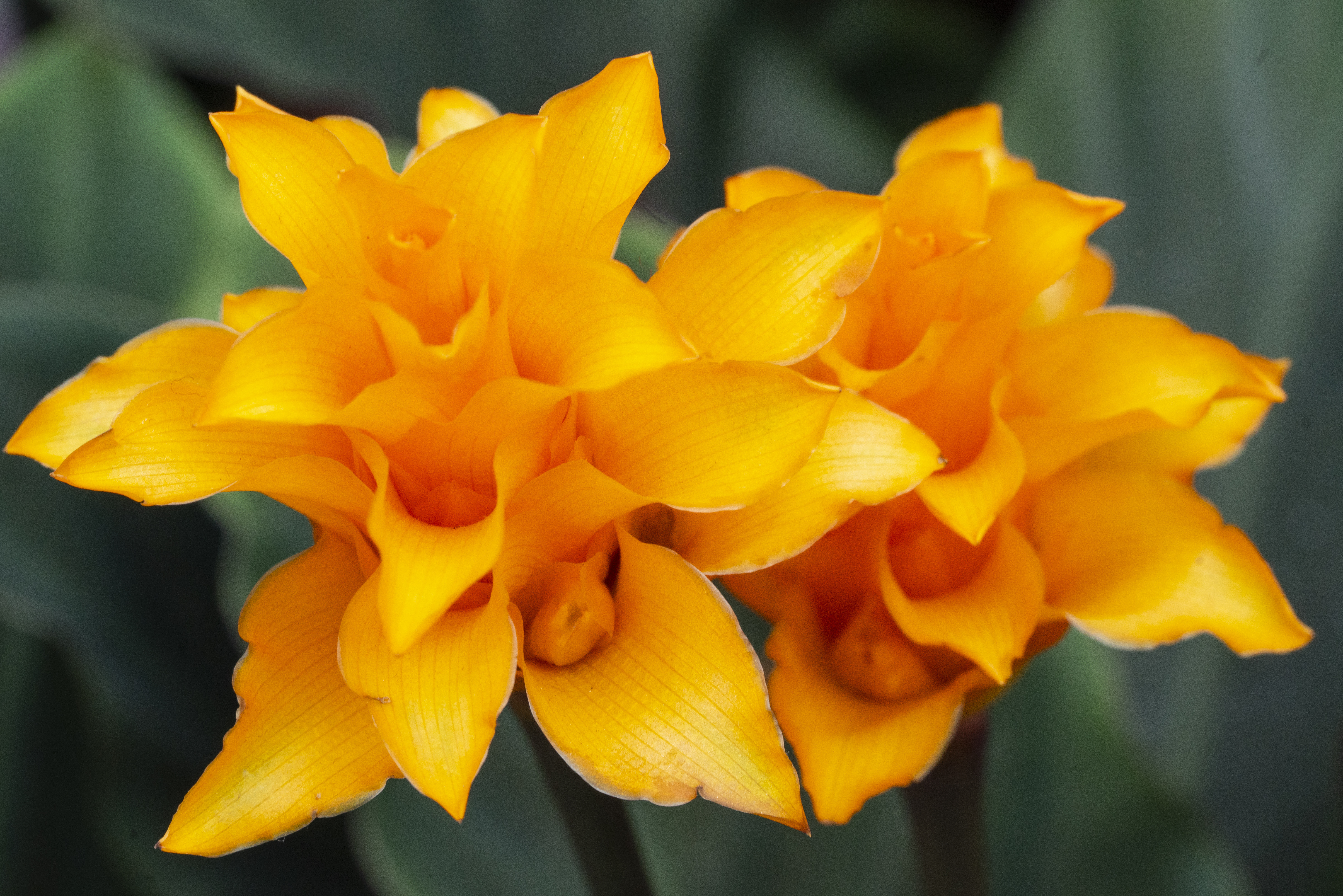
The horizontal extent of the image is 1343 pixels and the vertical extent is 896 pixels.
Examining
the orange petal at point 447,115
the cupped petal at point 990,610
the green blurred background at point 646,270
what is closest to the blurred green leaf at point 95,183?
the green blurred background at point 646,270

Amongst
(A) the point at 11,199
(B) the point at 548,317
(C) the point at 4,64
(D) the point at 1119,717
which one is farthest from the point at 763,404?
(C) the point at 4,64

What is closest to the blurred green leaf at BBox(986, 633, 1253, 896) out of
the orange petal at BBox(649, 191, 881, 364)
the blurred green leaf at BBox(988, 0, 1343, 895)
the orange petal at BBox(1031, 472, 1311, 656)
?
the blurred green leaf at BBox(988, 0, 1343, 895)

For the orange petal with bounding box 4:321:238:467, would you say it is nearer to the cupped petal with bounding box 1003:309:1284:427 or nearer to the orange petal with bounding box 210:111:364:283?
the orange petal with bounding box 210:111:364:283

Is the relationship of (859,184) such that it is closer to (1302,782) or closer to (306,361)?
(1302,782)

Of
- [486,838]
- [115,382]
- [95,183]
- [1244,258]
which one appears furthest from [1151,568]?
[95,183]

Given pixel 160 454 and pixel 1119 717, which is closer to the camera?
pixel 160 454

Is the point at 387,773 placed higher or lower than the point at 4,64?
higher

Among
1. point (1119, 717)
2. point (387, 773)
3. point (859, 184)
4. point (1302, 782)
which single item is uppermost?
point (387, 773)

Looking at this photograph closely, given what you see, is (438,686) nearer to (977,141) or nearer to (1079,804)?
(977,141)
